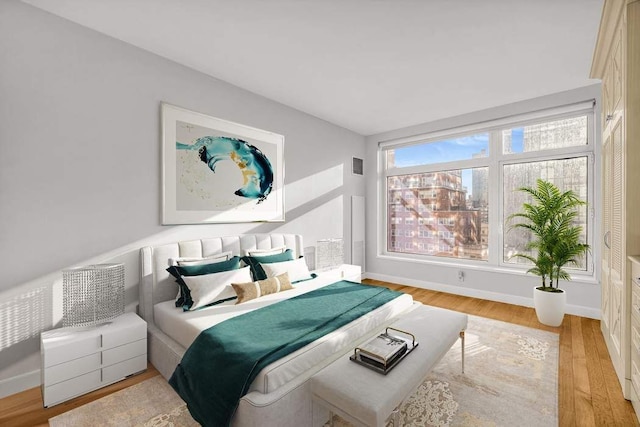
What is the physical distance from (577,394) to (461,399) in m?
0.91

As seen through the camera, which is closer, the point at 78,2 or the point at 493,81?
the point at 78,2

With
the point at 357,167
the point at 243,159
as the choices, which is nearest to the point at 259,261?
the point at 243,159

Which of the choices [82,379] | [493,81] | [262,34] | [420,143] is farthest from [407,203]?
[82,379]

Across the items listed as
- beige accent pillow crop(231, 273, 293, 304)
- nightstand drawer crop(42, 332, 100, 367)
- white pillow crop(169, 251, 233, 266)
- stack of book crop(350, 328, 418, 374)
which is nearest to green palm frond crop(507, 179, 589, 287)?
stack of book crop(350, 328, 418, 374)

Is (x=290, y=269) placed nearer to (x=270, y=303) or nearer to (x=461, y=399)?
(x=270, y=303)

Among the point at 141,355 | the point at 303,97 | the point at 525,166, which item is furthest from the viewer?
the point at 525,166

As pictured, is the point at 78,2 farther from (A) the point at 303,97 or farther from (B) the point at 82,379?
(B) the point at 82,379

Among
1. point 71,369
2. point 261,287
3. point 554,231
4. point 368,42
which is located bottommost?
point 71,369

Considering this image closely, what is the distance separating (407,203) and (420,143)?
111cm

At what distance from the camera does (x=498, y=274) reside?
4.41m

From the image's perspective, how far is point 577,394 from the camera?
221 centimetres

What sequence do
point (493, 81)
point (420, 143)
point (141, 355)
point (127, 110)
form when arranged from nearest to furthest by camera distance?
1. point (141, 355)
2. point (127, 110)
3. point (493, 81)
4. point (420, 143)

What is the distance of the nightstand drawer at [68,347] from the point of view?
204 centimetres

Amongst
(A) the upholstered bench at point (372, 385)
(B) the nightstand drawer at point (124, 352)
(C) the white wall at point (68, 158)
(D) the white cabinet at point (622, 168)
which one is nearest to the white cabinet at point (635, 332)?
(D) the white cabinet at point (622, 168)
